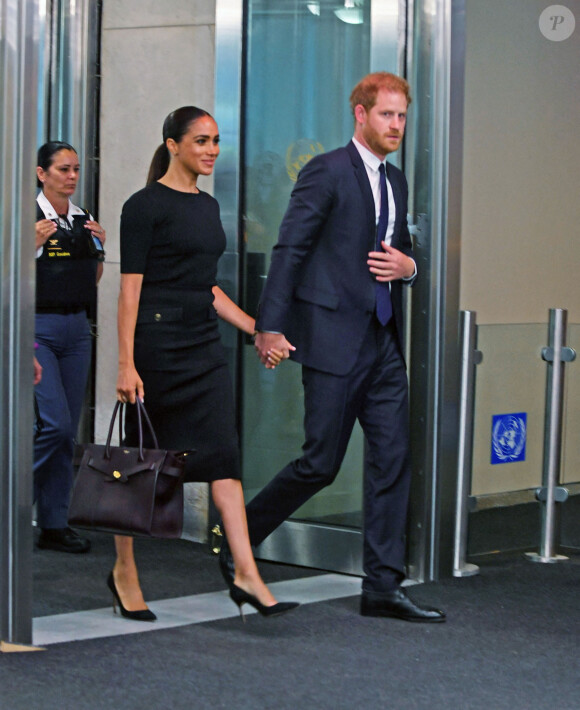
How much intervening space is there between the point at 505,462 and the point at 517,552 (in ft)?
1.31

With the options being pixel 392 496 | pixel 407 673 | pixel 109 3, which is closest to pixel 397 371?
pixel 392 496

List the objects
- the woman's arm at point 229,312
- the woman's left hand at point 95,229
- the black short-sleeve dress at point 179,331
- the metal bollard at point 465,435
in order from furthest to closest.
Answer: the woman's left hand at point 95,229 < the metal bollard at point 465,435 < the woman's arm at point 229,312 < the black short-sleeve dress at point 179,331

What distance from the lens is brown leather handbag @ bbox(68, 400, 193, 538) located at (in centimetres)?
445

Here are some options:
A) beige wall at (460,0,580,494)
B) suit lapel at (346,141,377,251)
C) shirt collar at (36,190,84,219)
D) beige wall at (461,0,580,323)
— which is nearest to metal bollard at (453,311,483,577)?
beige wall at (460,0,580,494)

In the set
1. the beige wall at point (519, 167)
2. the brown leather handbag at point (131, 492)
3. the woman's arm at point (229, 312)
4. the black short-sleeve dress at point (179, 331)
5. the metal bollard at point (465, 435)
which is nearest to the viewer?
the brown leather handbag at point (131, 492)

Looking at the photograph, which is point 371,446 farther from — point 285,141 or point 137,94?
point 137,94

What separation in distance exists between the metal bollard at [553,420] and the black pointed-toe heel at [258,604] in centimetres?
192

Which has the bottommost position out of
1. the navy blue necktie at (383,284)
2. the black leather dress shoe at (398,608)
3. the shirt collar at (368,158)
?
the black leather dress shoe at (398,608)

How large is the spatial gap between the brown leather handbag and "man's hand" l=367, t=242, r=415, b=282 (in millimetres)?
923

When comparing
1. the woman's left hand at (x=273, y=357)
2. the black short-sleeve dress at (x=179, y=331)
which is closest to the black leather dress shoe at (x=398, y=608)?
the black short-sleeve dress at (x=179, y=331)

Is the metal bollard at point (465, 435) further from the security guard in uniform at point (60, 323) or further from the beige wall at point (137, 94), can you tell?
the security guard in uniform at point (60, 323)

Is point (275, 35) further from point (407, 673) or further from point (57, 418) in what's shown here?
point (407, 673)

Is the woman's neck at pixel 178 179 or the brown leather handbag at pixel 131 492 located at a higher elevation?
the woman's neck at pixel 178 179

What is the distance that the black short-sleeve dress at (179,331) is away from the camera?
15.5ft
